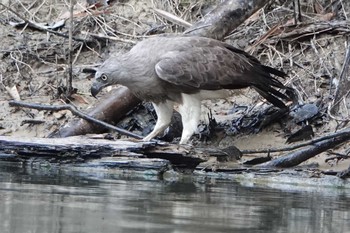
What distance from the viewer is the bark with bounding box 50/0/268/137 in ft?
29.1

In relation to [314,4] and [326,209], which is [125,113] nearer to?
[314,4]

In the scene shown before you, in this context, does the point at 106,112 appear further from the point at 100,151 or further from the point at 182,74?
the point at 100,151

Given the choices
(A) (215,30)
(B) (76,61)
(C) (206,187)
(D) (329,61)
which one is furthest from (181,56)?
(B) (76,61)

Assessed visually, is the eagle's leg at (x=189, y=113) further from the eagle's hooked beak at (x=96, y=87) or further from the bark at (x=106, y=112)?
the bark at (x=106, y=112)

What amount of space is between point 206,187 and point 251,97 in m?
3.28

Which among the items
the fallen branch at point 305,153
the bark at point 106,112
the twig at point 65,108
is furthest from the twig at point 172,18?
the fallen branch at point 305,153

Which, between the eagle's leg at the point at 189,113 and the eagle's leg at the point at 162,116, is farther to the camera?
the eagle's leg at the point at 162,116

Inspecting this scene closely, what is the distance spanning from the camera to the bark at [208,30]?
8859mm

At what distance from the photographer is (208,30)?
8.91 m

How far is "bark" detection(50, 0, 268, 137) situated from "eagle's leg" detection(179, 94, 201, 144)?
3.76ft

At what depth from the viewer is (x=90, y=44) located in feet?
35.6

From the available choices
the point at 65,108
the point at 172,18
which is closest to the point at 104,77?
the point at 65,108

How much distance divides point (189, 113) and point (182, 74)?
417mm

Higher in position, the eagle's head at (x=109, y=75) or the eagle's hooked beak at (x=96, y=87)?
the eagle's head at (x=109, y=75)
